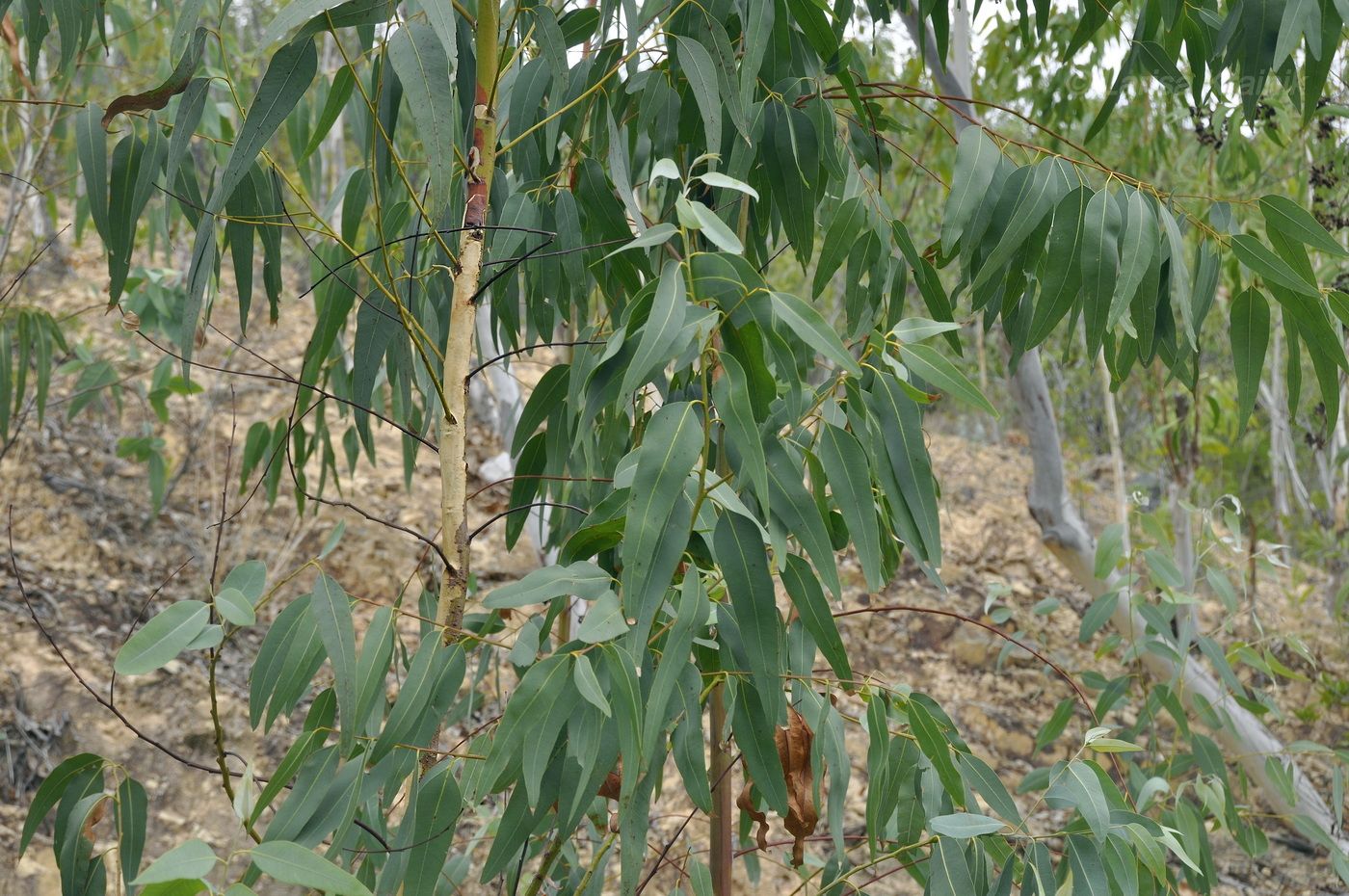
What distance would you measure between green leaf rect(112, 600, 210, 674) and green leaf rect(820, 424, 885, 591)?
47cm

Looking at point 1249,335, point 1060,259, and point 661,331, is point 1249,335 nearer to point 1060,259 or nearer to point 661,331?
point 1060,259

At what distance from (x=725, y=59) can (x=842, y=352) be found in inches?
15.9

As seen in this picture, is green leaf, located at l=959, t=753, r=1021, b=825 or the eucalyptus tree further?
green leaf, located at l=959, t=753, r=1021, b=825

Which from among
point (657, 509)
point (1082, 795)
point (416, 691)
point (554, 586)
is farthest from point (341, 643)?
point (1082, 795)

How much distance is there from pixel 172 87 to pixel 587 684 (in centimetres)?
52

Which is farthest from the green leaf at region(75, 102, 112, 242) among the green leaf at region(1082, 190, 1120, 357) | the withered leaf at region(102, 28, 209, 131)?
the green leaf at region(1082, 190, 1120, 357)

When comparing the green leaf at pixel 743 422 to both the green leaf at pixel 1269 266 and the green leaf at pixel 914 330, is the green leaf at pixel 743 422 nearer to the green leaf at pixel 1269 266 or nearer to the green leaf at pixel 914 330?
the green leaf at pixel 914 330

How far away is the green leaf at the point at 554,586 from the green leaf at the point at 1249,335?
2.26 feet

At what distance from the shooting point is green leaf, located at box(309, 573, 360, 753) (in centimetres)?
82

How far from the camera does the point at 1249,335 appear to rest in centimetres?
111

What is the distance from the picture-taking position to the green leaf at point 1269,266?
0.98 m

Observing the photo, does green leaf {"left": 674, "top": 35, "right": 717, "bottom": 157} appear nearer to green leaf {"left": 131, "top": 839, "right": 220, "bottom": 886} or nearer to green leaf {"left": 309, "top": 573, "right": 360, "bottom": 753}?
green leaf {"left": 309, "top": 573, "right": 360, "bottom": 753}

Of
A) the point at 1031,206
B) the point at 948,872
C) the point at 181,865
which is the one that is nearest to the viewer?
the point at 181,865

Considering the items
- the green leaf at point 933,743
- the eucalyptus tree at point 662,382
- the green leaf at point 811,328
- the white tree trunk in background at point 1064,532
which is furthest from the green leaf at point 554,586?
the white tree trunk in background at point 1064,532
